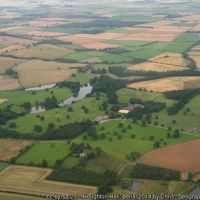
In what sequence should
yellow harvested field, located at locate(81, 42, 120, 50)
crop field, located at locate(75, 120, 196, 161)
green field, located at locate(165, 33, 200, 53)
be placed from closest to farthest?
crop field, located at locate(75, 120, 196, 161), green field, located at locate(165, 33, 200, 53), yellow harvested field, located at locate(81, 42, 120, 50)

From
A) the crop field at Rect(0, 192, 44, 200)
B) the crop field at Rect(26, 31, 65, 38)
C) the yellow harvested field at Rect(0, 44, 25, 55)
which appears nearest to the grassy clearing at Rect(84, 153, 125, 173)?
the crop field at Rect(0, 192, 44, 200)

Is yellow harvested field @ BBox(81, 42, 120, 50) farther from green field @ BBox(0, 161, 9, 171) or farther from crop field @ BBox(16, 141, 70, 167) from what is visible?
green field @ BBox(0, 161, 9, 171)

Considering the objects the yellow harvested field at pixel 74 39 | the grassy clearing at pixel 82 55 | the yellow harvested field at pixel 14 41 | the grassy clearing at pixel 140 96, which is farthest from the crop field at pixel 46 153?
the yellow harvested field at pixel 14 41

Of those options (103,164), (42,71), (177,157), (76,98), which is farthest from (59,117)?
(42,71)

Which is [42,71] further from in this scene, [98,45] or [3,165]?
[3,165]

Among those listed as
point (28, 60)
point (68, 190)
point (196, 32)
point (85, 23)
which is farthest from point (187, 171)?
point (85, 23)
